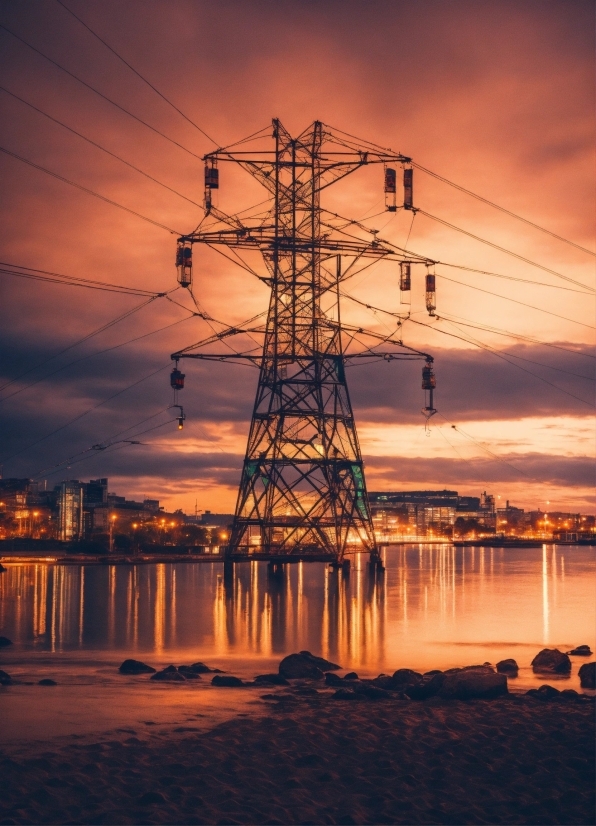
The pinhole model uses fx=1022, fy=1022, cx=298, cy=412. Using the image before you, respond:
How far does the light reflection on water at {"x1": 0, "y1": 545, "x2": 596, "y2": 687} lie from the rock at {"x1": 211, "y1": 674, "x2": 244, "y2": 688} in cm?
566

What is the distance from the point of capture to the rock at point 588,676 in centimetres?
2831

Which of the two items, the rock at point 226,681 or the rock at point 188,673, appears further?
the rock at point 188,673

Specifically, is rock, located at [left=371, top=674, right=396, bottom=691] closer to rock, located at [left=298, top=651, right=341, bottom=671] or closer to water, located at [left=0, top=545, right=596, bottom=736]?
rock, located at [left=298, top=651, right=341, bottom=671]

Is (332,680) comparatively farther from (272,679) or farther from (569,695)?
(569,695)

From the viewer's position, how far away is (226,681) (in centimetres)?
2797

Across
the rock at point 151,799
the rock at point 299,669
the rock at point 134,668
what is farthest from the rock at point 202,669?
the rock at point 151,799

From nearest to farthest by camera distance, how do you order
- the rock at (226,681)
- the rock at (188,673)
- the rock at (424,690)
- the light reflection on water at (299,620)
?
the rock at (424,690), the rock at (226,681), the rock at (188,673), the light reflection on water at (299,620)

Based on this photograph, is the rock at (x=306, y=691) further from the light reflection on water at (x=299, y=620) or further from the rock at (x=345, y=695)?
the light reflection on water at (x=299, y=620)

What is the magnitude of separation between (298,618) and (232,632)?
7.90m

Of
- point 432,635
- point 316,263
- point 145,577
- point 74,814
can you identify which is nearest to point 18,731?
point 74,814

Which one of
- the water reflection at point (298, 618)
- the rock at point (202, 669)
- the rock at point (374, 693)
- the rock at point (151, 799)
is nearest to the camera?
the rock at point (151, 799)

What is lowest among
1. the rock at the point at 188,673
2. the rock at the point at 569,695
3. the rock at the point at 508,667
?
the rock at the point at 508,667

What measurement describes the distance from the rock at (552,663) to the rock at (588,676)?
228 cm

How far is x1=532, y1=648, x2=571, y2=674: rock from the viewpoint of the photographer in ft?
105
